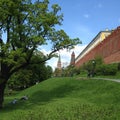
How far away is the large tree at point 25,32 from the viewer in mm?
29672

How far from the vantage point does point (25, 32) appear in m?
31.1

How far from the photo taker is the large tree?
29.7 m

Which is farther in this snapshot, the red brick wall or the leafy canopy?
the red brick wall

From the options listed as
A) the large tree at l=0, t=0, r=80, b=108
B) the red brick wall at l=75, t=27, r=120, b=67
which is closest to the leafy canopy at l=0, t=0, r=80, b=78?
the large tree at l=0, t=0, r=80, b=108

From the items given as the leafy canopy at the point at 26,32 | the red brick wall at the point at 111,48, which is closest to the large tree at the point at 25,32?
the leafy canopy at the point at 26,32

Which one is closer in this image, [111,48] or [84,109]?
[84,109]

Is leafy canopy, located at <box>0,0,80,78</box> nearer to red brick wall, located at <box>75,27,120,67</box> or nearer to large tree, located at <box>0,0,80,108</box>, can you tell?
large tree, located at <box>0,0,80,108</box>

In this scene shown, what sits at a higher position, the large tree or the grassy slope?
the large tree

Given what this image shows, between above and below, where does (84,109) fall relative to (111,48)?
below

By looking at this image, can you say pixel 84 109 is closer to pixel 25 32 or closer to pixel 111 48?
pixel 25 32

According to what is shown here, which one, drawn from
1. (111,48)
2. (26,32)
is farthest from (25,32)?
(111,48)

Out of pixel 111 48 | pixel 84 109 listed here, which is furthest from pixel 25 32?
pixel 111 48

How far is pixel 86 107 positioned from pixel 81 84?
16132mm

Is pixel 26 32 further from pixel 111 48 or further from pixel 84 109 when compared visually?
pixel 111 48
